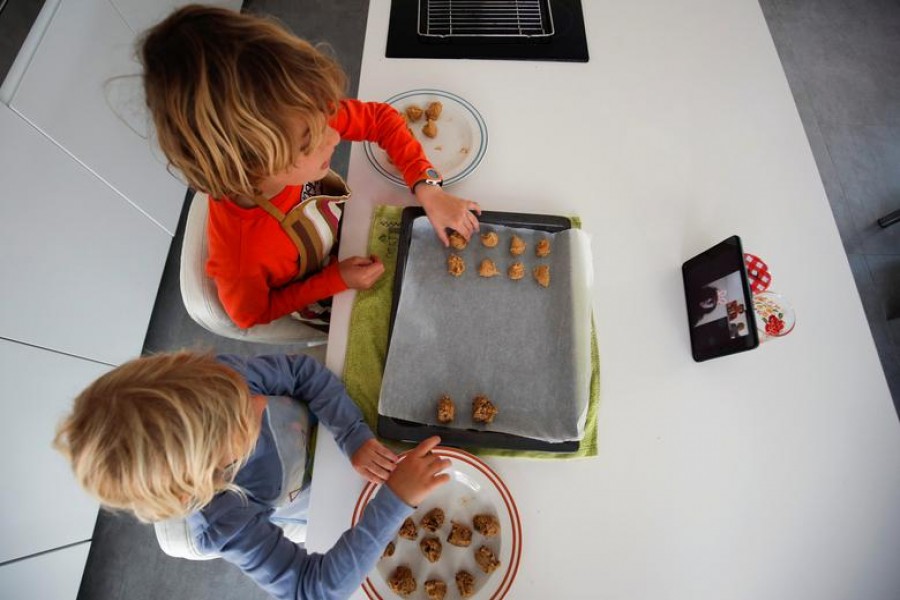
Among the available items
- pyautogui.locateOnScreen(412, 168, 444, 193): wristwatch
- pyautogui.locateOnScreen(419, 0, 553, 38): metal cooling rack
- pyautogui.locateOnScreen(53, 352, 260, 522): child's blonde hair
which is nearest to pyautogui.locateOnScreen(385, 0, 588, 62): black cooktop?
pyautogui.locateOnScreen(419, 0, 553, 38): metal cooling rack

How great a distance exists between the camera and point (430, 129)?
0.96 metres

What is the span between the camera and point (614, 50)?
1068 millimetres

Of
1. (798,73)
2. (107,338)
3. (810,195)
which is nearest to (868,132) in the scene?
(798,73)

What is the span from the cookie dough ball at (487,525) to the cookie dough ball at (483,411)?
0.15 m

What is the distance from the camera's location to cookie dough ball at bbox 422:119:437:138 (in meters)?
0.96

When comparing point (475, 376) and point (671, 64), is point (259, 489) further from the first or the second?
point (671, 64)

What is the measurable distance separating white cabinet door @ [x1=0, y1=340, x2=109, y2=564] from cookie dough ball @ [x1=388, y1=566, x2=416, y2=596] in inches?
36.1

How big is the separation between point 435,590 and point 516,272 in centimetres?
53

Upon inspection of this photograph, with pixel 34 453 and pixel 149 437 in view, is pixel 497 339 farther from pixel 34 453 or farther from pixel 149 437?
pixel 34 453

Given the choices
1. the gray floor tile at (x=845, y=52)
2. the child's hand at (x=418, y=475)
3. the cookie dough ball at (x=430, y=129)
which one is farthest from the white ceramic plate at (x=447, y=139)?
the gray floor tile at (x=845, y=52)

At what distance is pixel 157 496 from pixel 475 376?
0.47 metres

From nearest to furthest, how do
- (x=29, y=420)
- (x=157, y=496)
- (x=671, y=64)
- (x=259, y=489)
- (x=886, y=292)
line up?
(x=157, y=496) → (x=259, y=489) → (x=671, y=64) → (x=29, y=420) → (x=886, y=292)

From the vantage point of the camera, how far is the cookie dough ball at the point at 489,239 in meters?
0.87

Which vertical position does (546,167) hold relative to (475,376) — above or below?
above
